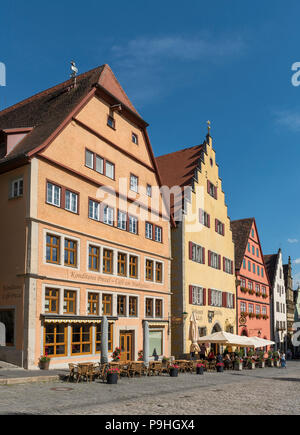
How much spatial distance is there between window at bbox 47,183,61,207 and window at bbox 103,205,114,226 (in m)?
3.80

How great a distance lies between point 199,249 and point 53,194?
16843 mm

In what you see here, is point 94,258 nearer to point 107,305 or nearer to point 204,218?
point 107,305

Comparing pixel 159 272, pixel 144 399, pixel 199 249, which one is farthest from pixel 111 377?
pixel 199 249

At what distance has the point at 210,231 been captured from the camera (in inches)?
1597

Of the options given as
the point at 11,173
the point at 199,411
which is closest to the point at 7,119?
the point at 11,173

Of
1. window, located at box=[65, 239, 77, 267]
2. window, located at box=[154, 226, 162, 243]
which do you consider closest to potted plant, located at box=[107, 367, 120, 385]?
window, located at box=[65, 239, 77, 267]

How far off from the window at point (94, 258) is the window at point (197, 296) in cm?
1173

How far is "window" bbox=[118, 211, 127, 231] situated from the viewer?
94.4 ft

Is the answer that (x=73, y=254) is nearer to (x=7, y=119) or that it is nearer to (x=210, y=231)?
(x=7, y=119)

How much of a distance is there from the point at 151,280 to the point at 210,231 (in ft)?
33.6

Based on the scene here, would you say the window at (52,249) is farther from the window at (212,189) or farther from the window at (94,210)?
the window at (212,189)

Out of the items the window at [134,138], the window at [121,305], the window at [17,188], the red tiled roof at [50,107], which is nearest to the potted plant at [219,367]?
the window at [121,305]

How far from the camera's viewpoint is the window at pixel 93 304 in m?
25.8

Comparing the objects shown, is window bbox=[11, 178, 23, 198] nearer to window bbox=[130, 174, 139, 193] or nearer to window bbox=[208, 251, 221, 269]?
window bbox=[130, 174, 139, 193]
